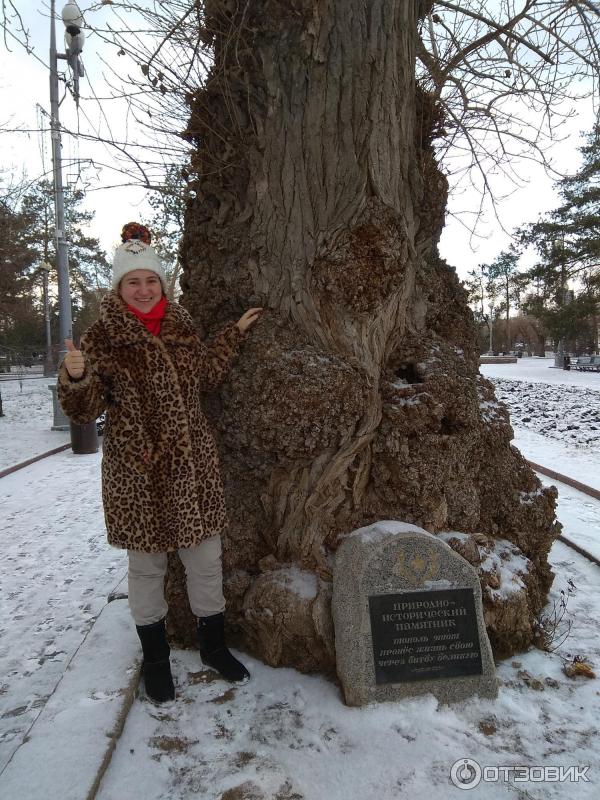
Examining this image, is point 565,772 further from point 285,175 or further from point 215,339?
point 285,175

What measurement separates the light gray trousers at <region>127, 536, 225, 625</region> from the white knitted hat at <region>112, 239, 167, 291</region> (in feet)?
4.19

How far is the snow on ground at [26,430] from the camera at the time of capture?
8570 millimetres

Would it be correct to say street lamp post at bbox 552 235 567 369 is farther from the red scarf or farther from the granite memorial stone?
the red scarf

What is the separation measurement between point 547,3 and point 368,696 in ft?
15.2

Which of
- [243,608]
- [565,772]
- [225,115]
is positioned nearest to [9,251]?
[225,115]

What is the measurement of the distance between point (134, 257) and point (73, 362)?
1.86ft

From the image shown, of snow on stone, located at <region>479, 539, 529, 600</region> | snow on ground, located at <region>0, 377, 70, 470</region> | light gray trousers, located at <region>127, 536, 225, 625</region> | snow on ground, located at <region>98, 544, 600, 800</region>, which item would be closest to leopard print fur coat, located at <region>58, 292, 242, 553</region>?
light gray trousers, located at <region>127, 536, 225, 625</region>

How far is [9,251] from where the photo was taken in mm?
13883

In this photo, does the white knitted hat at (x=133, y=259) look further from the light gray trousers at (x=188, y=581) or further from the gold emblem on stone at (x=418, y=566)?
the gold emblem on stone at (x=418, y=566)

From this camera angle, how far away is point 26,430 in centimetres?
1105

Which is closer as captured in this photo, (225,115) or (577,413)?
(225,115)

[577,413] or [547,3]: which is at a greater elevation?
[547,3]

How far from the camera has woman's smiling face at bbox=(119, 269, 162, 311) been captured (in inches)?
92.7

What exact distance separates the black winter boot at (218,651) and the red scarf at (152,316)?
1394 millimetres
